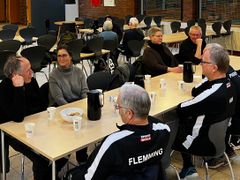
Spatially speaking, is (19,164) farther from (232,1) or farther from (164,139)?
(232,1)

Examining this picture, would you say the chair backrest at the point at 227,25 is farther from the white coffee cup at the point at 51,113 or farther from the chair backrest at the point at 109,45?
A: the white coffee cup at the point at 51,113

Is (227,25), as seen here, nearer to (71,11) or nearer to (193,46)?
(193,46)

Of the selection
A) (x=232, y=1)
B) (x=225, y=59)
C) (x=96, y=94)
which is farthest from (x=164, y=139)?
(x=232, y=1)

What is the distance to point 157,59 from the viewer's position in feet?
15.3

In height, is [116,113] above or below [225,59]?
below

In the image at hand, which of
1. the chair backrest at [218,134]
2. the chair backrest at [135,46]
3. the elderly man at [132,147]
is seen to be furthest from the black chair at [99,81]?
the chair backrest at [135,46]

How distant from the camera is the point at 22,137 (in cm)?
248

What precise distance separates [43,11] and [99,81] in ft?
32.6

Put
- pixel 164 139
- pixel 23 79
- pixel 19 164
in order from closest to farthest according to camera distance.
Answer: pixel 164 139 → pixel 23 79 → pixel 19 164

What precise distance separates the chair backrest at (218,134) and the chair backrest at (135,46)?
454cm

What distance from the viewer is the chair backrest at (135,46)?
7160 mm

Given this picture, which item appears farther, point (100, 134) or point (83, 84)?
point (83, 84)

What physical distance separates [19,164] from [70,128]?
126 cm

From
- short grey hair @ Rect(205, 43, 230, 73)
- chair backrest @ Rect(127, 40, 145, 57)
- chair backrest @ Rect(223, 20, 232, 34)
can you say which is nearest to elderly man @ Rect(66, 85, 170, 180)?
short grey hair @ Rect(205, 43, 230, 73)
